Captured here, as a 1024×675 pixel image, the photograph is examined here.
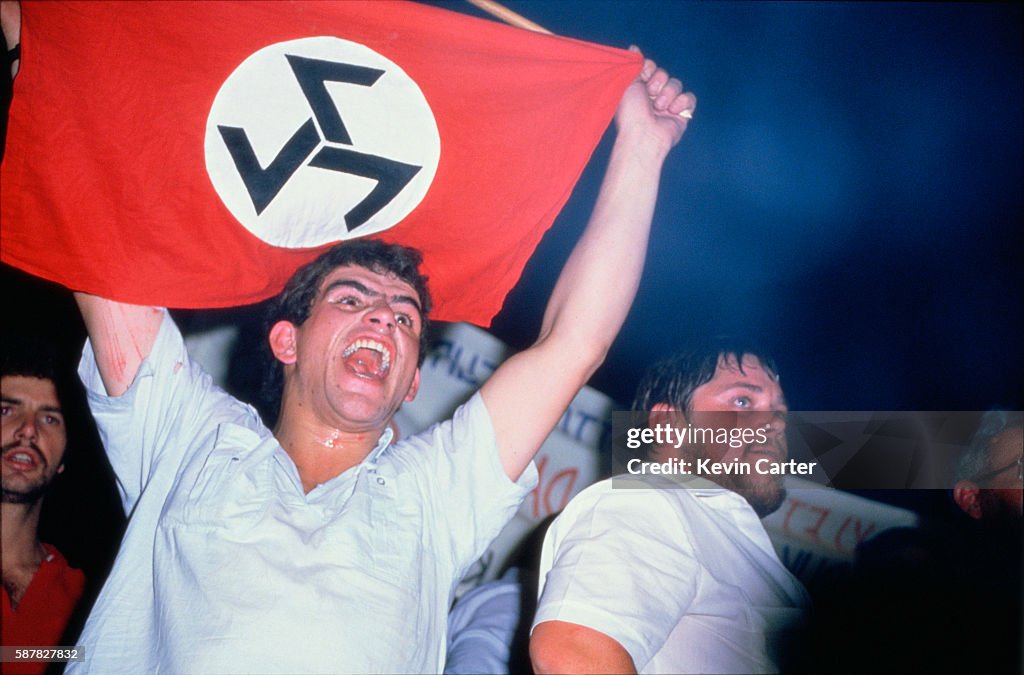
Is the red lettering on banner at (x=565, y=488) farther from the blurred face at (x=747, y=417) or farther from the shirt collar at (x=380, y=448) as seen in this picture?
the shirt collar at (x=380, y=448)

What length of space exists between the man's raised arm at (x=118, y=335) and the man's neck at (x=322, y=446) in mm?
382

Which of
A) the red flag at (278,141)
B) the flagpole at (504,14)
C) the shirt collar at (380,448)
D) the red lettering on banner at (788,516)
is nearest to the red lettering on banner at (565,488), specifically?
the red lettering on banner at (788,516)

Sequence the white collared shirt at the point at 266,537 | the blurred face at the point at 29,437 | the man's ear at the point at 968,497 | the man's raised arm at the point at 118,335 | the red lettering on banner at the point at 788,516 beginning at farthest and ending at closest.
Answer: the red lettering on banner at the point at 788,516, the blurred face at the point at 29,437, the man's ear at the point at 968,497, the man's raised arm at the point at 118,335, the white collared shirt at the point at 266,537

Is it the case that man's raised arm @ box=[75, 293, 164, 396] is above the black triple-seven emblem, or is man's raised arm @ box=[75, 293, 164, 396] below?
below

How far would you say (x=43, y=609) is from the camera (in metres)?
2.20

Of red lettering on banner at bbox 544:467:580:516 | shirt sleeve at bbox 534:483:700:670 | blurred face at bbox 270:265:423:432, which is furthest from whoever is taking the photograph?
red lettering on banner at bbox 544:467:580:516

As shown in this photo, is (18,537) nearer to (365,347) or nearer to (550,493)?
(365,347)

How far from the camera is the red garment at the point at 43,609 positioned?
2104mm

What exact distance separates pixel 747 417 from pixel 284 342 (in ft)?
4.07

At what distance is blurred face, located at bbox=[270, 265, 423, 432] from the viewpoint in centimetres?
173

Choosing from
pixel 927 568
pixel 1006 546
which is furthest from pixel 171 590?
pixel 1006 546

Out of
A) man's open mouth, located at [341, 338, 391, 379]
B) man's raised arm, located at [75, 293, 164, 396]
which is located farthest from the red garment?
man's open mouth, located at [341, 338, 391, 379]

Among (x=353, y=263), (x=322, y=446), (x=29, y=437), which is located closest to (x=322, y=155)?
(x=353, y=263)

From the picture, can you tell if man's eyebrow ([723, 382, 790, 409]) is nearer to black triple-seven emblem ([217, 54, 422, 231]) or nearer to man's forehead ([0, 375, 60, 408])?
black triple-seven emblem ([217, 54, 422, 231])
